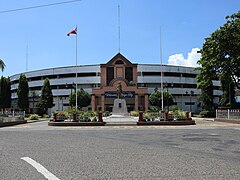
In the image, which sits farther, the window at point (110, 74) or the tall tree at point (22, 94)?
the window at point (110, 74)

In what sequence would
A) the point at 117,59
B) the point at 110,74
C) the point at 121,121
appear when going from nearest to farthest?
the point at 121,121 → the point at 117,59 → the point at 110,74

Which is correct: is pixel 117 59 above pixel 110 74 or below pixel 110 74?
above

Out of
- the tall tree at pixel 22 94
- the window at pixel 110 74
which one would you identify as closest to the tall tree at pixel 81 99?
the window at pixel 110 74

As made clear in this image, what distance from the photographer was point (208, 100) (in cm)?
5303

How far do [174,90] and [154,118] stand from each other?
52216 mm

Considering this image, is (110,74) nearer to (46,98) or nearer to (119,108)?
(46,98)

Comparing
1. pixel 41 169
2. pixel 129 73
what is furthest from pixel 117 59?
pixel 41 169

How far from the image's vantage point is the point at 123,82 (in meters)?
69.3

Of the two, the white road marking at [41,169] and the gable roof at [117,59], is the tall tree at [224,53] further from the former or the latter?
the gable roof at [117,59]

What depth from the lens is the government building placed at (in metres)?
69.5

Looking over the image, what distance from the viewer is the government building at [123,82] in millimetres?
69500

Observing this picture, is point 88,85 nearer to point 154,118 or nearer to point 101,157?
point 154,118

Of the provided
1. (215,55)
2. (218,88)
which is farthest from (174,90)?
(215,55)

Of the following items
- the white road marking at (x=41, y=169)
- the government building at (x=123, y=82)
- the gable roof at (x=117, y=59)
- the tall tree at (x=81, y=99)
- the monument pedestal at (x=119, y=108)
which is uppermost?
the gable roof at (x=117, y=59)
